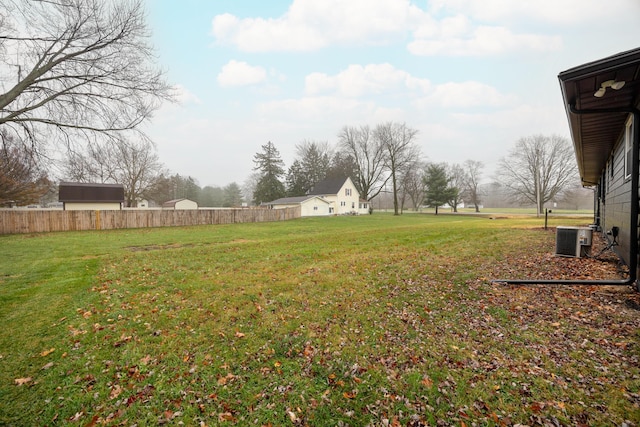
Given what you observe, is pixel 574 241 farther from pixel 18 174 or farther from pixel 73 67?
pixel 18 174

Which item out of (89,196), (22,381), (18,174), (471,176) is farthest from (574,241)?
(471,176)

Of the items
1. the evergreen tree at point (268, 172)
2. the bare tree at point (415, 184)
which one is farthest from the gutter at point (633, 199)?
the bare tree at point (415, 184)

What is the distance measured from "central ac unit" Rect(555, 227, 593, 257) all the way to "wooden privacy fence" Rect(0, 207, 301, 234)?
997 inches

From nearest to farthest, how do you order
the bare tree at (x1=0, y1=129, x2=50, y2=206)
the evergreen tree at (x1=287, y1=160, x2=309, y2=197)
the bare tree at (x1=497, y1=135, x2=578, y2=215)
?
the bare tree at (x1=0, y1=129, x2=50, y2=206), the bare tree at (x1=497, y1=135, x2=578, y2=215), the evergreen tree at (x1=287, y1=160, x2=309, y2=197)

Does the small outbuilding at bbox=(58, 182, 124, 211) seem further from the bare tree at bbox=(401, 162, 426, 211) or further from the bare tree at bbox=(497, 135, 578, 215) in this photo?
the bare tree at bbox=(497, 135, 578, 215)

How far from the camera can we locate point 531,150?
38.9 meters

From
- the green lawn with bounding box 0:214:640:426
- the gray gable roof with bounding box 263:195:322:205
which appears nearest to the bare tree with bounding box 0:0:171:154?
the green lawn with bounding box 0:214:640:426

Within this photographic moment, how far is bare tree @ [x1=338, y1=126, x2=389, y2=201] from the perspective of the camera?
48.7m

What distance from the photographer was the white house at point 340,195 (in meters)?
44.7

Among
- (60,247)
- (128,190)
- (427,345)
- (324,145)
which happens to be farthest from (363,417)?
(324,145)

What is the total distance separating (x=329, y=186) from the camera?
152 ft

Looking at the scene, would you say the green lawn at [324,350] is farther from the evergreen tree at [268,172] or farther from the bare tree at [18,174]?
the evergreen tree at [268,172]

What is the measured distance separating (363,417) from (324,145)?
183ft

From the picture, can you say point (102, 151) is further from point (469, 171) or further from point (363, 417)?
point (469, 171)
